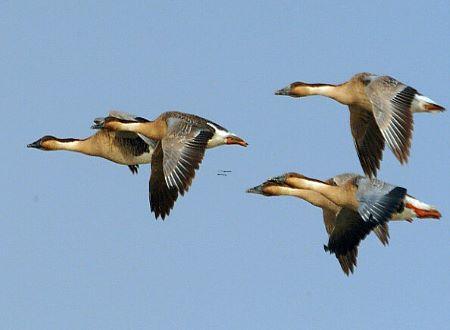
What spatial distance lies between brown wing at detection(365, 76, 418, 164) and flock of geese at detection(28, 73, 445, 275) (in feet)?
0.06

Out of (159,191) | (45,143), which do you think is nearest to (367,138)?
(159,191)

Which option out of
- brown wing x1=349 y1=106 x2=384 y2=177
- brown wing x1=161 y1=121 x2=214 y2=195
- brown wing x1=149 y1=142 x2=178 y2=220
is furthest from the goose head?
brown wing x1=349 y1=106 x2=384 y2=177

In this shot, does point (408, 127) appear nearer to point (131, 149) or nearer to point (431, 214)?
point (431, 214)

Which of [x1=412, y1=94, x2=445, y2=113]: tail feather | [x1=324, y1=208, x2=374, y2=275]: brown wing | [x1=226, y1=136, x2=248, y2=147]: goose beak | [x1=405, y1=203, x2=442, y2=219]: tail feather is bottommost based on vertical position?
[x1=324, y1=208, x2=374, y2=275]: brown wing

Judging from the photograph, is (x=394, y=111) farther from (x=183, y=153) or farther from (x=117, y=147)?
(x=117, y=147)

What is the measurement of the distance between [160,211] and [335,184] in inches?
134

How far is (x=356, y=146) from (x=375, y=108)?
2578mm

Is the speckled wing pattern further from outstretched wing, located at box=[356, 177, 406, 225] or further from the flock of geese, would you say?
outstretched wing, located at box=[356, 177, 406, 225]

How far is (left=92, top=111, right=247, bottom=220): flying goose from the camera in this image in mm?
26797

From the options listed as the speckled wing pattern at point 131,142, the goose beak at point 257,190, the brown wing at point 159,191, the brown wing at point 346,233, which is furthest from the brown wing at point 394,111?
the speckled wing pattern at point 131,142

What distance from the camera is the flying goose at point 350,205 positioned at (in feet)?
84.5

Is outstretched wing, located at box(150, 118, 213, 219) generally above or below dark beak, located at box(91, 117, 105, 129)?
below

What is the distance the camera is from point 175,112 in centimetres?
2872

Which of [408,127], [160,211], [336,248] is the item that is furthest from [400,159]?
[160,211]
